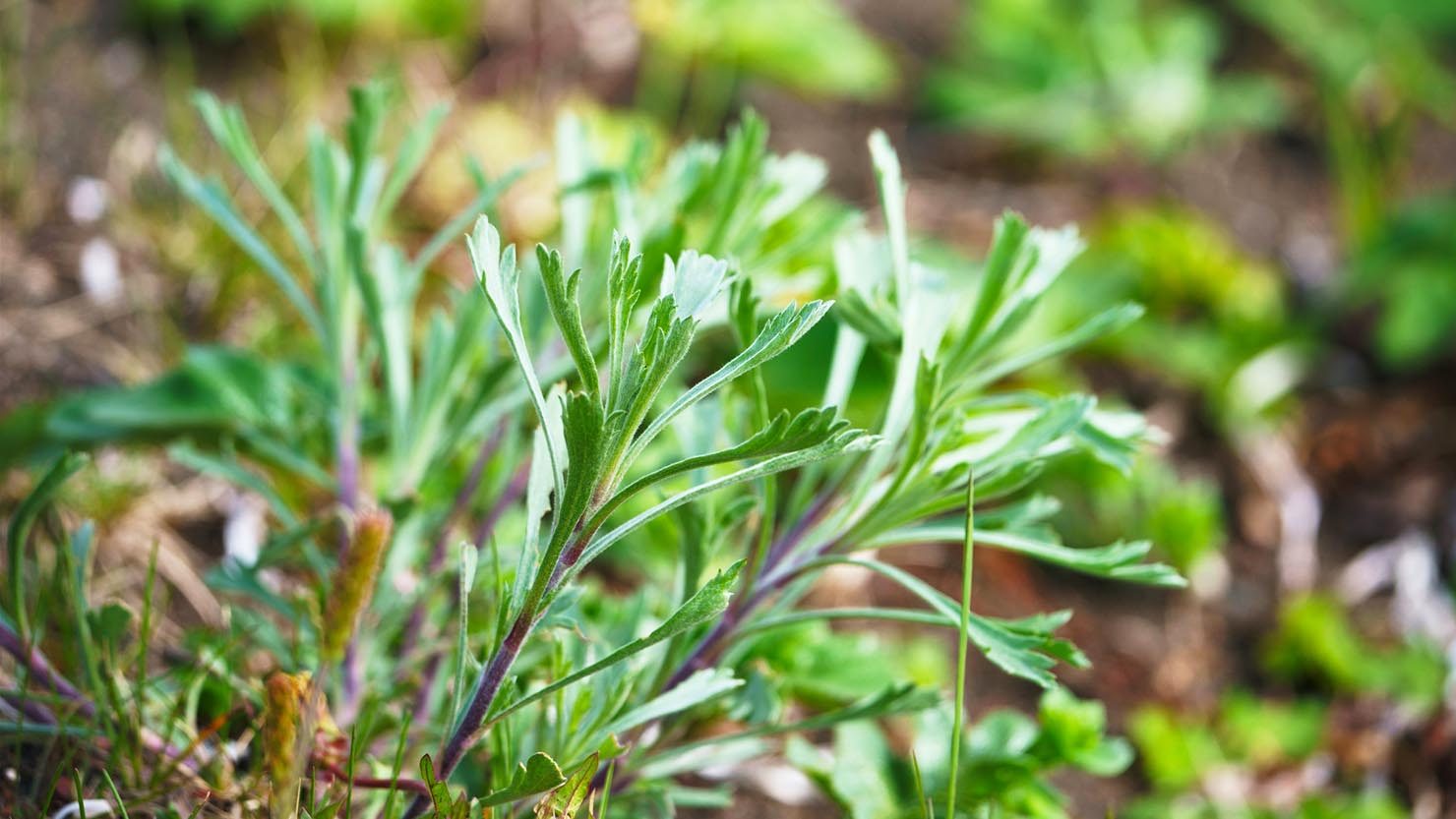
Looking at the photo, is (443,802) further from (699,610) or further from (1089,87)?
(1089,87)

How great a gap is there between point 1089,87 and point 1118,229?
2.18 ft

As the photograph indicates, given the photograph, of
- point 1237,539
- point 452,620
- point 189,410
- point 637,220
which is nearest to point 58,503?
point 189,410

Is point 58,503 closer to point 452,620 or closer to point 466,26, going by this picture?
point 452,620

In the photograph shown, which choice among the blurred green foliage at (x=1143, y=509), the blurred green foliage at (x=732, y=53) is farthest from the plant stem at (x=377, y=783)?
the blurred green foliage at (x=732, y=53)

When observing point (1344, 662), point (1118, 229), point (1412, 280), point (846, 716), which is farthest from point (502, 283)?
point (1412, 280)

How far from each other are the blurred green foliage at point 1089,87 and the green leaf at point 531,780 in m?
2.67

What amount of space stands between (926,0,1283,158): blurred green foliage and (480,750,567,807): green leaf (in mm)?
2671

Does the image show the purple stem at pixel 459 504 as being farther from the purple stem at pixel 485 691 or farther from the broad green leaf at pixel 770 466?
the broad green leaf at pixel 770 466

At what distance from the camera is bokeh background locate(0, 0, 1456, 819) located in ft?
7.07

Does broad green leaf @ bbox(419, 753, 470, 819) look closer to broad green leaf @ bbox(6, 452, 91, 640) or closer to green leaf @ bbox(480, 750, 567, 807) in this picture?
green leaf @ bbox(480, 750, 567, 807)

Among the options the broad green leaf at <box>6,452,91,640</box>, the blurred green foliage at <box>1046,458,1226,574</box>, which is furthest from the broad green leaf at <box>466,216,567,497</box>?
the blurred green foliage at <box>1046,458,1226,574</box>

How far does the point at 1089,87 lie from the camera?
3.61 metres

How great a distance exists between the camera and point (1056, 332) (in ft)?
8.99

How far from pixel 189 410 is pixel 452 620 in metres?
0.51
